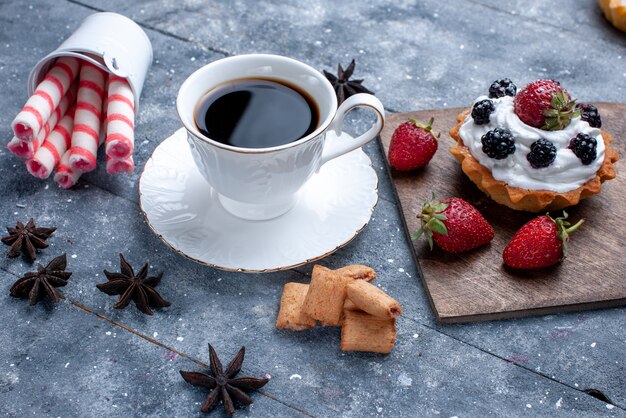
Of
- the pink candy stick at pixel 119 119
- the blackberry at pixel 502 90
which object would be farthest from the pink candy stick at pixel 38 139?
the blackberry at pixel 502 90

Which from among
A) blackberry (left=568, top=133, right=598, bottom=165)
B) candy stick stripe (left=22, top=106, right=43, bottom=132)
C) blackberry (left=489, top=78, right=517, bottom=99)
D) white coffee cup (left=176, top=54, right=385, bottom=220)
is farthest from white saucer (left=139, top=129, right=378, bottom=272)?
blackberry (left=568, top=133, right=598, bottom=165)

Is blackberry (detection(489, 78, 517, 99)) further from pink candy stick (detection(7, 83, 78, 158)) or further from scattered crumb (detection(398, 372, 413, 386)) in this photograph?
pink candy stick (detection(7, 83, 78, 158))

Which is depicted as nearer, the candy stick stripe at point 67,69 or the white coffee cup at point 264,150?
the white coffee cup at point 264,150

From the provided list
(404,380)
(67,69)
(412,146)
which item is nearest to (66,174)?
(67,69)

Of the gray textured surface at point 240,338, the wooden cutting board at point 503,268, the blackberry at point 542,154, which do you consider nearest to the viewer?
the gray textured surface at point 240,338

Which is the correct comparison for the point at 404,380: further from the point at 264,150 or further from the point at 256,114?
the point at 256,114

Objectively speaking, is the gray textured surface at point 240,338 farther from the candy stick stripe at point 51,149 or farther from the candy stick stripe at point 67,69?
the candy stick stripe at point 67,69

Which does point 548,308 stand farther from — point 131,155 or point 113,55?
point 113,55

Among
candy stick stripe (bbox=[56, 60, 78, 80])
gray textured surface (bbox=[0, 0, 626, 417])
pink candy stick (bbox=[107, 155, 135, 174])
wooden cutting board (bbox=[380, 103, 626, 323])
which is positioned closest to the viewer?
gray textured surface (bbox=[0, 0, 626, 417])
